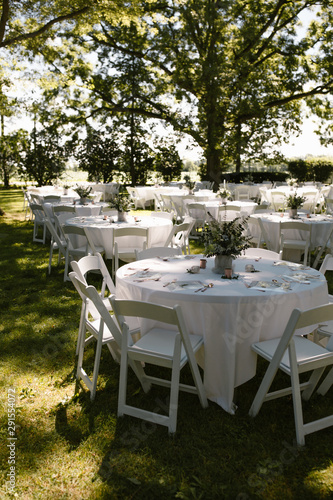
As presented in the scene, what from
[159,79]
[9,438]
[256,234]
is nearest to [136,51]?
[159,79]

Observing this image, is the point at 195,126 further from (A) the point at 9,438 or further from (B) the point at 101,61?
(A) the point at 9,438

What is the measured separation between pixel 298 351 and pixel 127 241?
3.87m

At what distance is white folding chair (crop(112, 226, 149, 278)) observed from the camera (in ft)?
18.7

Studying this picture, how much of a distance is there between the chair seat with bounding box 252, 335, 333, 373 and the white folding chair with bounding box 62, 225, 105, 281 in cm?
337

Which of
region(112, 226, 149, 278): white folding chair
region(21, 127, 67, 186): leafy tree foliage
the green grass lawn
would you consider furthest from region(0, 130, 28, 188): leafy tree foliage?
the green grass lawn

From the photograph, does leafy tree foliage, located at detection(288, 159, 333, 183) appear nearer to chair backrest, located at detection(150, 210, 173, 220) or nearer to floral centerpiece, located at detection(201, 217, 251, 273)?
chair backrest, located at detection(150, 210, 173, 220)

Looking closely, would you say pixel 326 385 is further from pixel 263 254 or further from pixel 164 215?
pixel 164 215

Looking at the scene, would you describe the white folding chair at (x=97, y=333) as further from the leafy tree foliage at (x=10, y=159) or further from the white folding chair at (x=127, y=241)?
the leafy tree foliage at (x=10, y=159)

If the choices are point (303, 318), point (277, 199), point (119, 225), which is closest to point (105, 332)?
point (303, 318)

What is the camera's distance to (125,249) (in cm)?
619

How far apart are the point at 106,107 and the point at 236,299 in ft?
58.2

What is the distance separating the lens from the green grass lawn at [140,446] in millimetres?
2363

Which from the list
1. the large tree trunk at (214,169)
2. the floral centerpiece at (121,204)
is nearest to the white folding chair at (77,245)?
the floral centerpiece at (121,204)

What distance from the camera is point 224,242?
350cm
